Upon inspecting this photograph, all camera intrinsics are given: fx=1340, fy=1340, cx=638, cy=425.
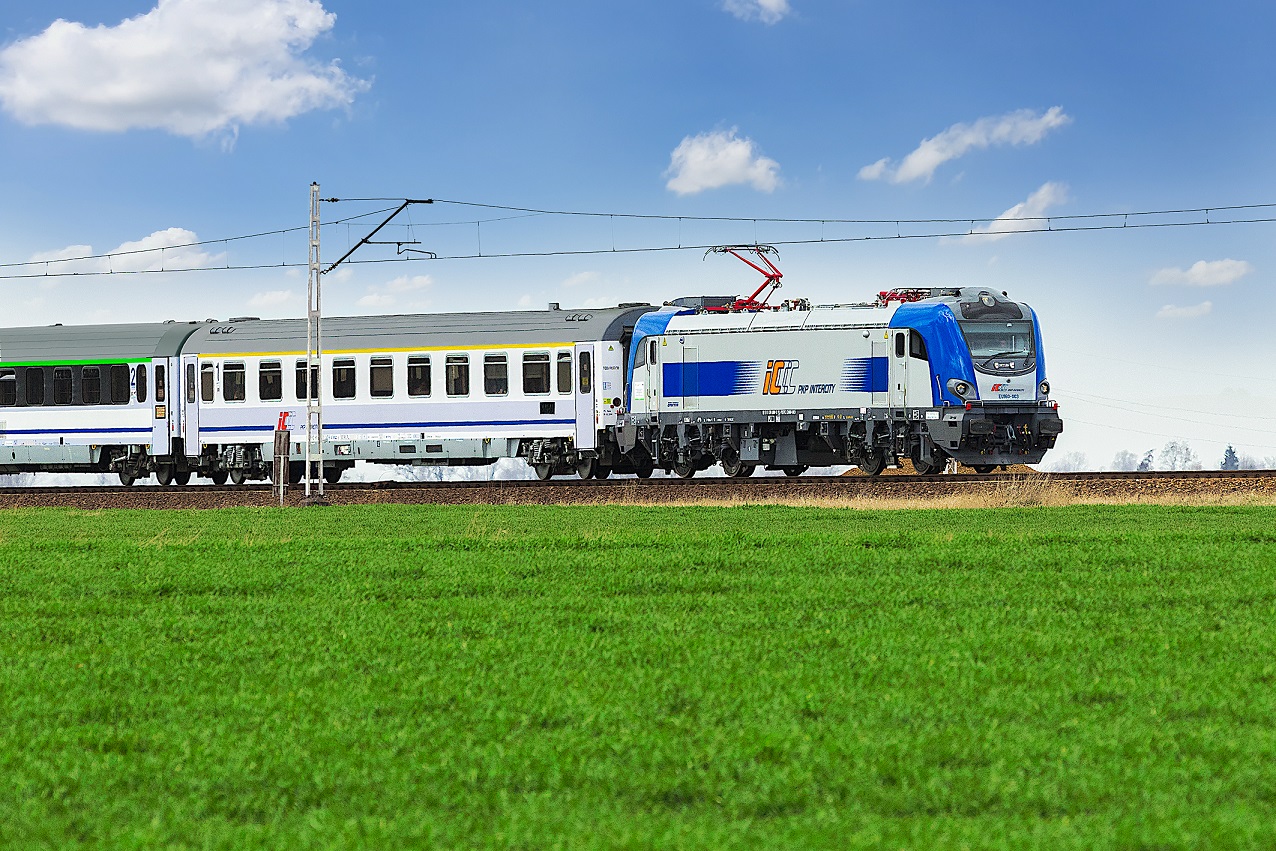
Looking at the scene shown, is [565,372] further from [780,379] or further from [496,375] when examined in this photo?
[780,379]

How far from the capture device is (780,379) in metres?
29.2

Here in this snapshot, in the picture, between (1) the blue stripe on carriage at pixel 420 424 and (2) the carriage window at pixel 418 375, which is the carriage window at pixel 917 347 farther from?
(2) the carriage window at pixel 418 375

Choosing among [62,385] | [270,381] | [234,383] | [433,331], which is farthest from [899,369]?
[62,385]

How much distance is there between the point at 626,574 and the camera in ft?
42.5

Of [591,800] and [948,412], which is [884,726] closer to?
[591,800]

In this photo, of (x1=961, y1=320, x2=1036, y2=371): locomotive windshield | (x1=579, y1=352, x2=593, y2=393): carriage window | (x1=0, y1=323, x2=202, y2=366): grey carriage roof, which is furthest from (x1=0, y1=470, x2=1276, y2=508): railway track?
(x1=0, y1=323, x2=202, y2=366): grey carriage roof

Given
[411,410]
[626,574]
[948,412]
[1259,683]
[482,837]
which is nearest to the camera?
[482,837]

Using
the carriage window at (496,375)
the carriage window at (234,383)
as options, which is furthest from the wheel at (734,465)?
the carriage window at (234,383)

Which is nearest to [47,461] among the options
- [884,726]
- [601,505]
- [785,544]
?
[601,505]

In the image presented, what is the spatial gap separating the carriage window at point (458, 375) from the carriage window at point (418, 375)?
54cm

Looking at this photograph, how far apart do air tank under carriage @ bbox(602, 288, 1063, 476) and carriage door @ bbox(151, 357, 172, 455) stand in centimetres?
1209

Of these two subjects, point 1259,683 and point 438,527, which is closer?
point 1259,683

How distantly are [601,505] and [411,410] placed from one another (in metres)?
9.45

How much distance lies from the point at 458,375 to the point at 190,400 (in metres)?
7.50
